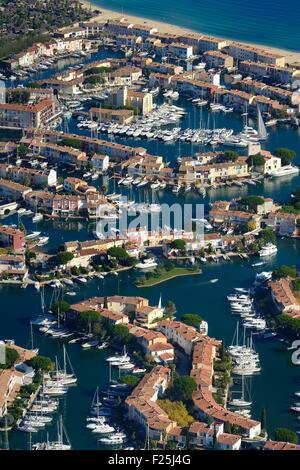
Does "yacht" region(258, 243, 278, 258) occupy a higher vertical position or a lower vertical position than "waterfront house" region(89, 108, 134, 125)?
lower

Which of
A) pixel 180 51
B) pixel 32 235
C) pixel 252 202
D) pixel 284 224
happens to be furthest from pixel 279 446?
pixel 180 51

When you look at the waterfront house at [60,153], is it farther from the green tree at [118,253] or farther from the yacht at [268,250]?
the yacht at [268,250]

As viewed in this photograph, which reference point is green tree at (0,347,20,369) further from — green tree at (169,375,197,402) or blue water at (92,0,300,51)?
blue water at (92,0,300,51)

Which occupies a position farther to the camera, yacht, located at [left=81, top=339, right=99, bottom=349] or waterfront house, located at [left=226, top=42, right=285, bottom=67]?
waterfront house, located at [left=226, top=42, right=285, bottom=67]

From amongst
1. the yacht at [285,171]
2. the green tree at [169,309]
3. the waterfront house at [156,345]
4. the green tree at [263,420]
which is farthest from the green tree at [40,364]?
the yacht at [285,171]

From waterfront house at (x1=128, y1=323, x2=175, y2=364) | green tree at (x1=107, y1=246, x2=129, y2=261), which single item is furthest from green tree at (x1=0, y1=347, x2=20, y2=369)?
green tree at (x1=107, y1=246, x2=129, y2=261)

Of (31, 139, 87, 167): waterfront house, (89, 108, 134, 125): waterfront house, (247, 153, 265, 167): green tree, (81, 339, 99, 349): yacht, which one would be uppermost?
(89, 108, 134, 125): waterfront house

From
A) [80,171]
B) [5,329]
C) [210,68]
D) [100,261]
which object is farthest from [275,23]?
[5,329]
